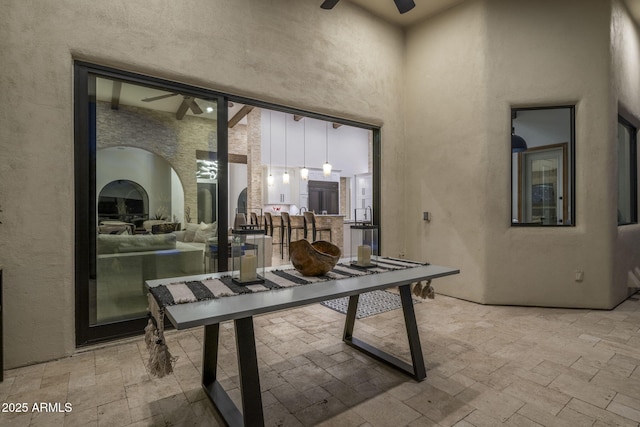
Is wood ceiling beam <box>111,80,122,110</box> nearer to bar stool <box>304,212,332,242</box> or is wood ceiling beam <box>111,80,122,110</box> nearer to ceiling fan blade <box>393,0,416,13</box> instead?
ceiling fan blade <box>393,0,416,13</box>

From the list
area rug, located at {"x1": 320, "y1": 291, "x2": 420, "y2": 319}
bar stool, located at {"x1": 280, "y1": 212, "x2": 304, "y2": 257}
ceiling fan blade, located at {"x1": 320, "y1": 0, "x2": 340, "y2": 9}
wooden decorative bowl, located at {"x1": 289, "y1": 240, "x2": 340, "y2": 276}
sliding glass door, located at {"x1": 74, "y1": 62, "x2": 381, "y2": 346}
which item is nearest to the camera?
wooden decorative bowl, located at {"x1": 289, "y1": 240, "x2": 340, "y2": 276}

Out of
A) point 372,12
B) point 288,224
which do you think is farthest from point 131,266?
point 288,224

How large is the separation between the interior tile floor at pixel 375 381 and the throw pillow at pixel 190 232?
2.92ft

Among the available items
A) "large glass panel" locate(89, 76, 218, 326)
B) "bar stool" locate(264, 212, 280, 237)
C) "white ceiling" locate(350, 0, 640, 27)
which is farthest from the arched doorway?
"bar stool" locate(264, 212, 280, 237)

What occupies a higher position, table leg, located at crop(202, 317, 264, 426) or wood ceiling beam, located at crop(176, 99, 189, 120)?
wood ceiling beam, located at crop(176, 99, 189, 120)

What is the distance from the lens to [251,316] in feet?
5.02

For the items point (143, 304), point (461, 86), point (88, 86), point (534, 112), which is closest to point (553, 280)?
point (534, 112)

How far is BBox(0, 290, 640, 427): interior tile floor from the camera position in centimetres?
185

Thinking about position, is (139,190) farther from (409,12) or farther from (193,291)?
(409,12)

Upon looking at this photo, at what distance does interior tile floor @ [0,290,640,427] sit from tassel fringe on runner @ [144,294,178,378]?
0.54 metres

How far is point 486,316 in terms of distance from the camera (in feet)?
11.7

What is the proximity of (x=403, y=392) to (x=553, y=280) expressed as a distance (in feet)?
9.26

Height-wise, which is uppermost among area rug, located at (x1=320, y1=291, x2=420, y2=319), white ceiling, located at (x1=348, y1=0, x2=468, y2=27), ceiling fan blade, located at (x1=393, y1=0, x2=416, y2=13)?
white ceiling, located at (x1=348, y1=0, x2=468, y2=27)

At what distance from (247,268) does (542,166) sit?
398 cm
